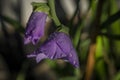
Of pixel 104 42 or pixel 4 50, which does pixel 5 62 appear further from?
pixel 104 42

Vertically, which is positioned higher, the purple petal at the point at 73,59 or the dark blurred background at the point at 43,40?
the purple petal at the point at 73,59

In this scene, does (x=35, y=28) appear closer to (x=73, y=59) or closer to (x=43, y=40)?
(x=73, y=59)

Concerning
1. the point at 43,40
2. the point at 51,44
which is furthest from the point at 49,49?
the point at 43,40

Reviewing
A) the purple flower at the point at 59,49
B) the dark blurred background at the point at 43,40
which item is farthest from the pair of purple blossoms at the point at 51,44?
the dark blurred background at the point at 43,40

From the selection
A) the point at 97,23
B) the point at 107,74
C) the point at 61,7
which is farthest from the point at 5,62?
the point at 97,23

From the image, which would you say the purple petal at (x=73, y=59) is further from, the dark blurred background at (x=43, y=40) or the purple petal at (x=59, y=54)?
the dark blurred background at (x=43, y=40)

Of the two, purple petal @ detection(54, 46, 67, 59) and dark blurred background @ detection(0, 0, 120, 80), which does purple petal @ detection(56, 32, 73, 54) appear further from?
dark blurred background @ detection(0, 0, 120, 80)
